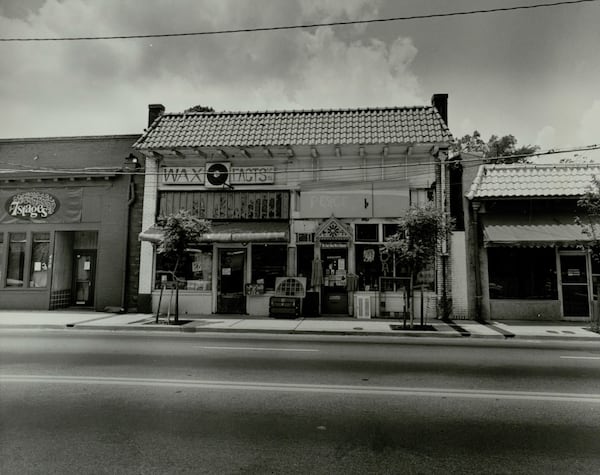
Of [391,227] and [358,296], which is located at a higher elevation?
[391,227]

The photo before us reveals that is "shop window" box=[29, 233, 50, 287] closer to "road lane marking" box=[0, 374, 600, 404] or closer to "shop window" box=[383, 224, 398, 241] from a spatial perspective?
"road lane marking" box=[0, 374, 600, 404]

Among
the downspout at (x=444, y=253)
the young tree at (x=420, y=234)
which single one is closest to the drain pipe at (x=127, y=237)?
the young tree at (x=420, y=234)

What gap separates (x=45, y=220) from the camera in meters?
17.8

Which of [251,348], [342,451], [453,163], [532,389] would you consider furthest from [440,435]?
[453,163]

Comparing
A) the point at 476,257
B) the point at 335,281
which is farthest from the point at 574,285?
the point at 335,281

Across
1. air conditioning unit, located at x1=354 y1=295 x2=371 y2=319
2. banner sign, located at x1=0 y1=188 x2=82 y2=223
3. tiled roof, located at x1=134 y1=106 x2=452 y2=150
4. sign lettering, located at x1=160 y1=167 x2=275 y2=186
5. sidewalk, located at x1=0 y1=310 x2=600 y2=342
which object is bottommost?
sidewalk, located at x1=0 y1=310 x2=600 y2=342

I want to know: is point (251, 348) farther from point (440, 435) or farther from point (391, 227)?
point (391, 227)

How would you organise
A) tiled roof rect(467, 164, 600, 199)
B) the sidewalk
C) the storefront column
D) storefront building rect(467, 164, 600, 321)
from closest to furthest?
1. the sidewalk
2. storefront building rect(467, 164, 600, 321)
3. tiled roof rect(467, 164, 600, 199)
4. the storefront column

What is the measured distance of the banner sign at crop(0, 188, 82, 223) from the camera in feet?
58.1

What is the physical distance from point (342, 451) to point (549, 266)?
571 inches

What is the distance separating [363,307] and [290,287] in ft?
9.34

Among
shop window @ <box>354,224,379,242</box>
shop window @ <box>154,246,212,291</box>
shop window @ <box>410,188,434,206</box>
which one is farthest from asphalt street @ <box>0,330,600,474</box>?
shop window @ <box>410,188,434,206</box>

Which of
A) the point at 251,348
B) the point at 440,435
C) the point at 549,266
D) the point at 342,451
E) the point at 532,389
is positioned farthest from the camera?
the point at 549,266

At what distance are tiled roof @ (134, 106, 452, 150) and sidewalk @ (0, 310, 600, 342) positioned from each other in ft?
21.9
